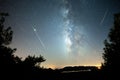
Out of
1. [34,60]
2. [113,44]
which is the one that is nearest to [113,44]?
[113,44]

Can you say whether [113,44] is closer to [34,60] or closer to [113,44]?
[113,44]

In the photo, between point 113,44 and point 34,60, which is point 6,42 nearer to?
point 34,60

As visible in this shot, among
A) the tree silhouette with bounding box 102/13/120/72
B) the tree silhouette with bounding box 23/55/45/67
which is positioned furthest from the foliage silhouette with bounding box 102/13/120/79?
the tree silhouette with bounding box 23/55/45/67

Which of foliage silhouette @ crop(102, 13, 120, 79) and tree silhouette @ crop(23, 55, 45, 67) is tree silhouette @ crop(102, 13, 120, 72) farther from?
tree silhouette @ crop(23, 55, 45, 67)

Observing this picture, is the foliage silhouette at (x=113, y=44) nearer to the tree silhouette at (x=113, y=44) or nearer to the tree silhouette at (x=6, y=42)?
the tree silhouette at (x=113, y=44)

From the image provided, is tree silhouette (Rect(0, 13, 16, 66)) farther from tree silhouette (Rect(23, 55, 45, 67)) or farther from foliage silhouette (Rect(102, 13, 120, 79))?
foliage silhouette (Rect(102, 13, 120, 79))

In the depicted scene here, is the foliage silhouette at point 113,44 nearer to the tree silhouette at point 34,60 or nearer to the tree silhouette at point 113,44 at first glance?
the tree silhouette at point 113,44

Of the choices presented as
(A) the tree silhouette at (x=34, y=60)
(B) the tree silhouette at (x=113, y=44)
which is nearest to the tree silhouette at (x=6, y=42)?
(A) the tree silhouette at (x=34, y=60)

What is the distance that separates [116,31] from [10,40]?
54.3 ft

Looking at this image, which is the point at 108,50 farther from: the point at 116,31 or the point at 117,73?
the point at 117,73

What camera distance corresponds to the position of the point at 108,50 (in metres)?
35.8

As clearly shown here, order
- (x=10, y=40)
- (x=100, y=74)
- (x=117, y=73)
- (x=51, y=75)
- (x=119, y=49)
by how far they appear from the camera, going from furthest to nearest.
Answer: (x=119, y=49) < (x=10, y=40) < (x=117, y=73) < (x=51, y=75) < (x=100, y=74)

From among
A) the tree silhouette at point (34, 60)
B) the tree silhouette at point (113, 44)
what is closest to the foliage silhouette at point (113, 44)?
the tree silhouette at point (113, 44)

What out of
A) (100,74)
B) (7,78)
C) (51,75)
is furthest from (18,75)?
(100,74)
